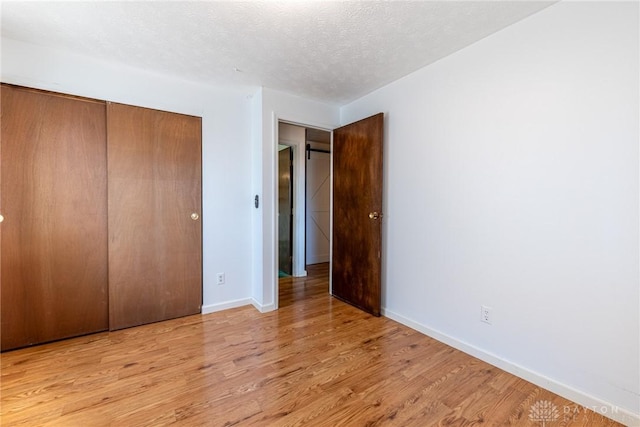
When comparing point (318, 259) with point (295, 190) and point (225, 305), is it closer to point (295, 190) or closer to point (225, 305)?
point (295, 190)

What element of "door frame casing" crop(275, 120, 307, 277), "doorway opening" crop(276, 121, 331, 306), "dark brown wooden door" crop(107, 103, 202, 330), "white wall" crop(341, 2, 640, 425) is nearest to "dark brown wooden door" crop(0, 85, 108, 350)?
"dark brown wooden door" crop(107, 103, 202, 330)

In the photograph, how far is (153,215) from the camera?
2.53m

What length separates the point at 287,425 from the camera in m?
1.39

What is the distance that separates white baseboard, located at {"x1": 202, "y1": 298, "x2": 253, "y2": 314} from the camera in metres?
2.79

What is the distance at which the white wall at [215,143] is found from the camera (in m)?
2.30

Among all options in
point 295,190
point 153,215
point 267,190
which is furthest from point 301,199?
point 153,215

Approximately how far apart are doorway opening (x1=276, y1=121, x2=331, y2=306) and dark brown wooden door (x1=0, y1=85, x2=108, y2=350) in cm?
212

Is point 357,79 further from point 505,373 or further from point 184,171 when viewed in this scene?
point 505,373

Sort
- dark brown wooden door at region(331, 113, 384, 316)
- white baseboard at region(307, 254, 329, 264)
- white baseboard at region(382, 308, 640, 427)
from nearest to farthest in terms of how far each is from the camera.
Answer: white baseboard at region(382, 308, 640, 427) → dark brown wooden door at region(331, 113, 384, 316) → white baseboard at region(307, 254, 329, 264)

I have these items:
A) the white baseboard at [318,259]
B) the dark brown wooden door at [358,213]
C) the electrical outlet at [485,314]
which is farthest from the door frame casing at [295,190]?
the electrical outlet at [485,314]

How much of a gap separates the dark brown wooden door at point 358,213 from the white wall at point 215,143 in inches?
40.2

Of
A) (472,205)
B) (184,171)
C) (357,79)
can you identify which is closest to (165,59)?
(184,171)

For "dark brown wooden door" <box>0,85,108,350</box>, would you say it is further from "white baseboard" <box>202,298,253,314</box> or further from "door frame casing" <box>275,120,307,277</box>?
"door frame casing" <box>275,120,307,277</box>

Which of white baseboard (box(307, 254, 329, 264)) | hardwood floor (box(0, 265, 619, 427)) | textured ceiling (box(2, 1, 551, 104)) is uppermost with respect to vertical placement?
textured ceiling (box(2, 1, 551, 104))
